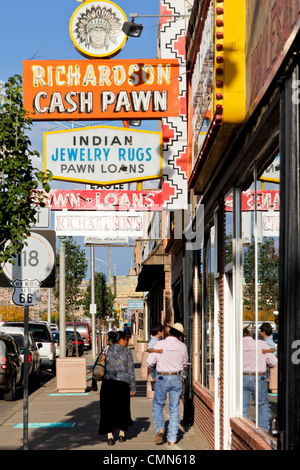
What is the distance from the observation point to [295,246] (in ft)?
16.4

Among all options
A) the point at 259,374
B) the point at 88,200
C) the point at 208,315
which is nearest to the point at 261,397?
the point at 259,374

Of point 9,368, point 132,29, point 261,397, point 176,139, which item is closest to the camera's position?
point 261,397

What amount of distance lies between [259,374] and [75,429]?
6697 millimetres

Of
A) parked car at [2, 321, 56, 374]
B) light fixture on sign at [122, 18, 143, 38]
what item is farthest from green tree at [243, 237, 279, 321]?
parked car at [2, 321, 56, 374]

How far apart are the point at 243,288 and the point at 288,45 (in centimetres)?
363

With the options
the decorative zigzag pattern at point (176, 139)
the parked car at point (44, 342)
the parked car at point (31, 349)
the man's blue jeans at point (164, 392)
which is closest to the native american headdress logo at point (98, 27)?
the decorative zigzag pattern at point (176, 139)

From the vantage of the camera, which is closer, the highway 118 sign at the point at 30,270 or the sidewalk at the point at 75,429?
the highway 118 sign at the point at 30,270

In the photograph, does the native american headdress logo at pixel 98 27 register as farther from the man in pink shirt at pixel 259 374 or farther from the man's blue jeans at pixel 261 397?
the man's blue jeans at pixel 261 397

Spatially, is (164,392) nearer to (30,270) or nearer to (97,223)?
(30,270)

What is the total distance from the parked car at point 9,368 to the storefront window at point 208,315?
7200 millimetres

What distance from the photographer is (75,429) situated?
13.3 meters

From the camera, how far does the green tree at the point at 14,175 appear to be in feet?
29.4

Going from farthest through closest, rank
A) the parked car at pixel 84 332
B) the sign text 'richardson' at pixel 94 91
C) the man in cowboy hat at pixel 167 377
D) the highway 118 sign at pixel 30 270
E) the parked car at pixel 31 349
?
the parked car at pixel 84 332, the parked car at pixel 31 349, the sign text 'richardson' at pixel 94 91, the man in cowboy hat at pixel 167 377, the highway 118 sign at pixel 30 270

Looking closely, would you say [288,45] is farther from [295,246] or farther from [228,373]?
[228,373]
